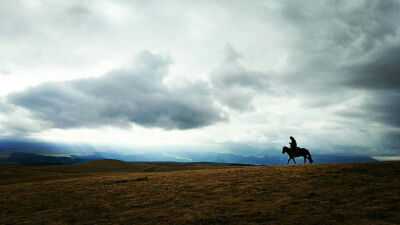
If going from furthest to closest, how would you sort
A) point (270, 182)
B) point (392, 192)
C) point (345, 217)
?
point (270, 182)
point (392, 192)
point (345, 217)

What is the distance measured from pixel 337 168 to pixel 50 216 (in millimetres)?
28095

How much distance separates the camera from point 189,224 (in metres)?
13.3

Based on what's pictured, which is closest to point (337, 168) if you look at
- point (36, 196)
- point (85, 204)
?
point (85, 204)

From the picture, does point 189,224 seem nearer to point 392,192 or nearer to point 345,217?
point 345,217

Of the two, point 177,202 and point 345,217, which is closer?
point 345,217

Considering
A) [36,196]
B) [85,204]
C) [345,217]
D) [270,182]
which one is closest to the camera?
[345,217]

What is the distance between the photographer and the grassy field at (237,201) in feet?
44.2

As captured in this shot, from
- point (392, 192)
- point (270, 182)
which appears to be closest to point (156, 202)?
point (270, 182)

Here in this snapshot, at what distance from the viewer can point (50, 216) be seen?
17.3 meters

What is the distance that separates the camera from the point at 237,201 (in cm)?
1733

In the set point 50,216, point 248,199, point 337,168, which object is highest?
point 337,168

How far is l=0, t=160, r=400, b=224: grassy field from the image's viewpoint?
13477mm

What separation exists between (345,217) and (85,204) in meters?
20.0

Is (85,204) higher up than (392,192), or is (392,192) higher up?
(392,192)
